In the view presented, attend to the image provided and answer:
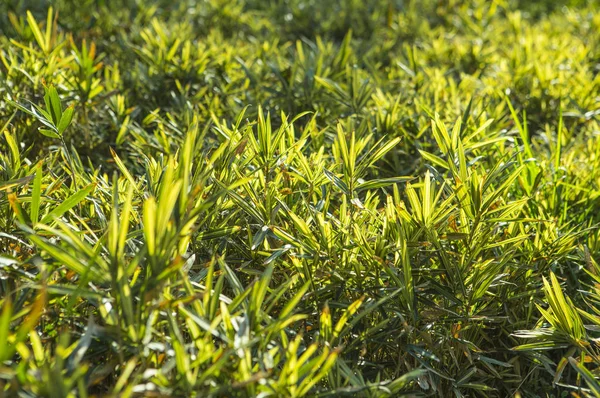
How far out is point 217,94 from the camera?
2.83 m

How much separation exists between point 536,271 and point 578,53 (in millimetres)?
2176

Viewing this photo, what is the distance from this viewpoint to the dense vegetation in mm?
1191

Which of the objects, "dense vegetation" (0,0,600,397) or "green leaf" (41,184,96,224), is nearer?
"dense vegetation" (0,0,600,397)

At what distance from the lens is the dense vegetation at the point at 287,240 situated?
1191mm

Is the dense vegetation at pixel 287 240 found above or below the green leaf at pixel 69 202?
below

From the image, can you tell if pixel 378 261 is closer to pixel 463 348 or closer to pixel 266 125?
pixel 463 348

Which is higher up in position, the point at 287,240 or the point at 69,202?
the point at 69,202

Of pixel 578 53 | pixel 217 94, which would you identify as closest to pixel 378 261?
pixel 217 94

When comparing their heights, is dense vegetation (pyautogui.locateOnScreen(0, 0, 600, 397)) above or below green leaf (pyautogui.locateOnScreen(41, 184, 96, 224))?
below

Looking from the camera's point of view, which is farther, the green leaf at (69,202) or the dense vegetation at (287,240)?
the green leaf at (69,202)

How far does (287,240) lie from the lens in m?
1.54

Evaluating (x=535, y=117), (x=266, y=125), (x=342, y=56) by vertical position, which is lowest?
(x=535, y=117)

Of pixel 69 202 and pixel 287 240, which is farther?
pixel 287 240

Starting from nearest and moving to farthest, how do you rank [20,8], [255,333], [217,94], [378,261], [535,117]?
[255,333] → [378,261] → [217,94] → [535,117] → [20,8]
